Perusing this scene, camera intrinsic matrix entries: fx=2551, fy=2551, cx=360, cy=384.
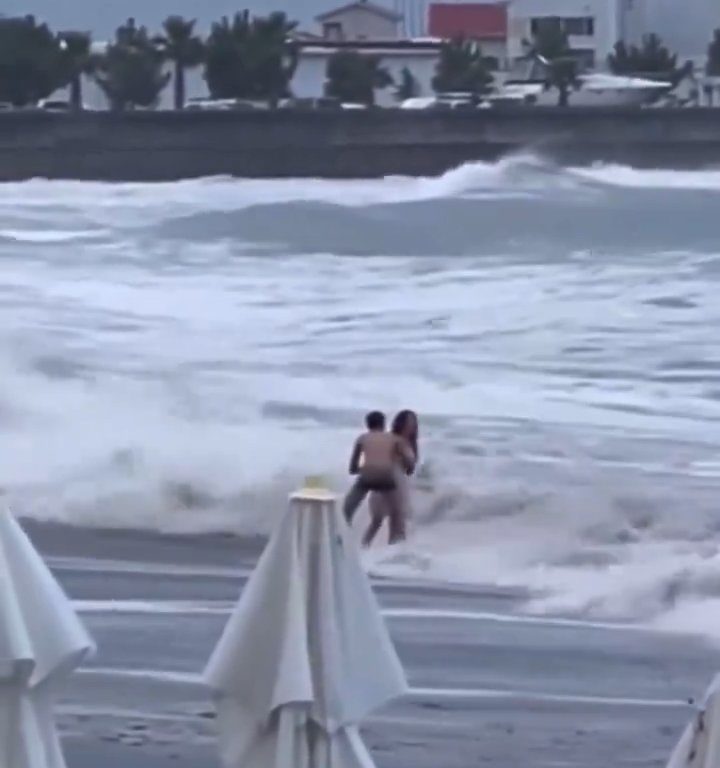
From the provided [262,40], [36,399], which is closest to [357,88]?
[262,40]

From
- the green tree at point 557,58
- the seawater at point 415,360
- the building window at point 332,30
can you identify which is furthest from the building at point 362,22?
the seawater at point 415,360

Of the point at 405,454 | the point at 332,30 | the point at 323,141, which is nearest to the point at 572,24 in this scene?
the point at 332,30

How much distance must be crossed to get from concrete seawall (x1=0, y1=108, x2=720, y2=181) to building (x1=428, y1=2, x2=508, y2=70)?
14624mm

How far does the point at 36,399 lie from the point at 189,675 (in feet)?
40.7

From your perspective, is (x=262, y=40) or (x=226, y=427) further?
(x=262, y=40)

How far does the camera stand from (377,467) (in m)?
12.0

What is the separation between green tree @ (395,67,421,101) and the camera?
211 ft

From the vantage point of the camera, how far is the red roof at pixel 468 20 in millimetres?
68688

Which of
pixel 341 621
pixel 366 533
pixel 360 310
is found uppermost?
pixel 341 621

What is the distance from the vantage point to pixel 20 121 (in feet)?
158

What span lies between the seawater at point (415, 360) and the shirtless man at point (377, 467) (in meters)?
0.45

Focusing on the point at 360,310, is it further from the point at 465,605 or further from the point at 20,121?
the point at 465,605

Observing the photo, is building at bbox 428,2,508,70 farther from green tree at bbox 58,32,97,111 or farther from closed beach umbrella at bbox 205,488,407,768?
closed beach umbrella at bbox 205,488,407,768

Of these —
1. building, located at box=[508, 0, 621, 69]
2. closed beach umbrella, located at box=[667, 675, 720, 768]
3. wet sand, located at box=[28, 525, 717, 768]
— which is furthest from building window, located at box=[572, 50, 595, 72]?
closed beach umbrella, located at box=[667, 675, 720, 768]
